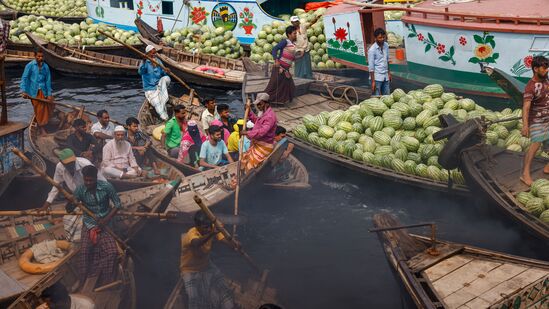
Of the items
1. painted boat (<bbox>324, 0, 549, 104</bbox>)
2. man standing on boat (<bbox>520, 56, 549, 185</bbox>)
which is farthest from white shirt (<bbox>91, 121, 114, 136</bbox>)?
man standing on boat (<bbox>520, 56, 549, 185</bbox>)

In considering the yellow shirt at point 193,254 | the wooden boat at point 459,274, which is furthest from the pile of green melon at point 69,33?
the wooden boat at point 459,274

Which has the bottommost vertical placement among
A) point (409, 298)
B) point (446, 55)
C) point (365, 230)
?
point (365, 230)

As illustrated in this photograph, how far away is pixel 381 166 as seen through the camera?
41.6ft

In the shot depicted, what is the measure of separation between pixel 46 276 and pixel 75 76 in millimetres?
17597

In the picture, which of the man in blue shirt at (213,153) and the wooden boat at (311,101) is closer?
the man in blue shirt at (213,153)

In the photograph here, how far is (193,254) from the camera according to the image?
837 centimetres

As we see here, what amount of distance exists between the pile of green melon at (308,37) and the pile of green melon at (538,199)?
38.6 feet

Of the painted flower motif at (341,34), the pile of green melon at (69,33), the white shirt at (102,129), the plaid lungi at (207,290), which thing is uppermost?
the pile of green melon at (69,33)

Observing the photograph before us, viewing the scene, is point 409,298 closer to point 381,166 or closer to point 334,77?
point 381,166

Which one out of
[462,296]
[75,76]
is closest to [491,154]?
[462,296]

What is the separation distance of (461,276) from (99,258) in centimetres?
502

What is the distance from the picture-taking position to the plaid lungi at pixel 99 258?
29.2 ft

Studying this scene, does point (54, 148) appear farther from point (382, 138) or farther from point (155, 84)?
point (382, 138)

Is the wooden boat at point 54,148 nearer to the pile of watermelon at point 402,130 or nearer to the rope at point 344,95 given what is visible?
the pile of watermelon at point 402,130
